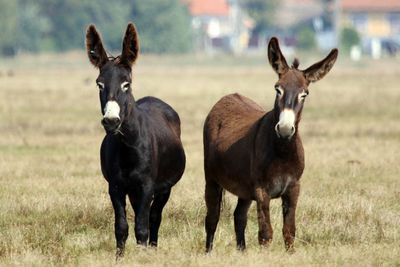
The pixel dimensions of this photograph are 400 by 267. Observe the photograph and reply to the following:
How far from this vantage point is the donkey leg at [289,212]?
10125 mm

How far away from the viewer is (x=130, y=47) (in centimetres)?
1067

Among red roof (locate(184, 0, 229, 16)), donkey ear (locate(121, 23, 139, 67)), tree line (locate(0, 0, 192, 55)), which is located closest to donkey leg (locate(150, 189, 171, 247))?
donkey ear (locate(121, 23, 139, 67))

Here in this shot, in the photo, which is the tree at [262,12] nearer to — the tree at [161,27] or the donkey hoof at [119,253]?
the tree at [161,27]

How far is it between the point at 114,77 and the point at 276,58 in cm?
163

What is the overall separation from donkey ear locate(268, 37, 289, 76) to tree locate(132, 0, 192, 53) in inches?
4459

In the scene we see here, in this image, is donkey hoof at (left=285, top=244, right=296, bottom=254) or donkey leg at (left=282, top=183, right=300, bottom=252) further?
donkey hoof at (left=285, top=244, right=296, bottom=254)

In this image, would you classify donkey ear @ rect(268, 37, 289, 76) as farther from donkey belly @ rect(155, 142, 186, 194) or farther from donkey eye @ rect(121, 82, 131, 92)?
donkey belly @ rect(155, 142, 186, 194)

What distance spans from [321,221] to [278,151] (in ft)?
9.32

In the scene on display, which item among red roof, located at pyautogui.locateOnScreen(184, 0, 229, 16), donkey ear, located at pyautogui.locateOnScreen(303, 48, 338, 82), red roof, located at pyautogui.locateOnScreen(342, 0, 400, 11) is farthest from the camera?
red roof, located at pyautogui.locateOnScreen(184, 0, 229, 16)

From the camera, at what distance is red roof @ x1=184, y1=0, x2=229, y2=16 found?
582 ft

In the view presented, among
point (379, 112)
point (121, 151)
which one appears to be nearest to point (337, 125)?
point (379, 112)

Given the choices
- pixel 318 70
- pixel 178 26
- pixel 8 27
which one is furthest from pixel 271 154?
pixel 178 26

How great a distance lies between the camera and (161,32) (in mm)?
124750

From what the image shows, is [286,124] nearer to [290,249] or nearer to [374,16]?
[290,249]
